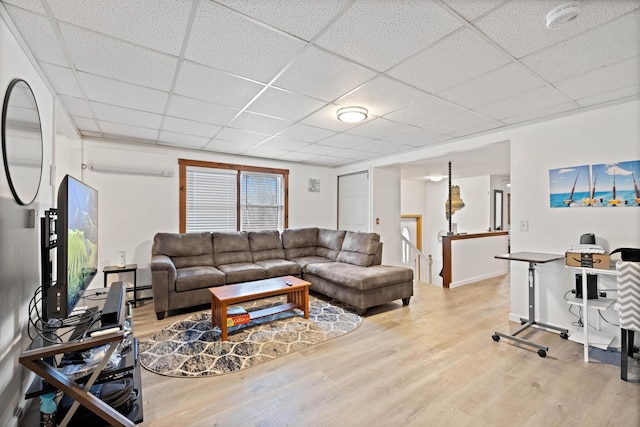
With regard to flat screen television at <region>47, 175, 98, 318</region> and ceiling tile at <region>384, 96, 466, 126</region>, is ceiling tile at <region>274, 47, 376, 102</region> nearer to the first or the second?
ceiling tile at <region>384, 96, 466, 126</region>

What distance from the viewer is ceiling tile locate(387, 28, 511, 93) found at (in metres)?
1.73

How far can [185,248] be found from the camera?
419 cm

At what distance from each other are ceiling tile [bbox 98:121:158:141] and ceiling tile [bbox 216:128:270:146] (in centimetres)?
88

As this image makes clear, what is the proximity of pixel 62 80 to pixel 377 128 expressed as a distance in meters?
3.09

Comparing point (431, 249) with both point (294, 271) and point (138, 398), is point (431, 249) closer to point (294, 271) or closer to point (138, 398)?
point (294, 271)

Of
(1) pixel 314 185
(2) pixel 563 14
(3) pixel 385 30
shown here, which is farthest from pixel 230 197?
(2) pixel 563 14

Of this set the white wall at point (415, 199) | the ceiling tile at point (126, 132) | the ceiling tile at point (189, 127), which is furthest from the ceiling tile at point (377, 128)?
the white wall at point (415, 199)

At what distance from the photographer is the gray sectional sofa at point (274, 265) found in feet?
11.4

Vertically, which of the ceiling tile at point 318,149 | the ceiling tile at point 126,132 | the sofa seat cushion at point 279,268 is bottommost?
the sofa seat cushion at point 279,268

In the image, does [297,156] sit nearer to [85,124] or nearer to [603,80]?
[85,124]

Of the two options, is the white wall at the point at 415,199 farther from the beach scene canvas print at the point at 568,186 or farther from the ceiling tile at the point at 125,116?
the ceiling tile at the point at 125,116

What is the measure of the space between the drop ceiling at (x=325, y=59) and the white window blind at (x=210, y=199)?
1548 mm

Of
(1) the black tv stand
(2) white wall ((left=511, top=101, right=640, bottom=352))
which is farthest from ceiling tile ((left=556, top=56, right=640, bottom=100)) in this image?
(1) the black tv stand

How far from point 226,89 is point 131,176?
281cm
